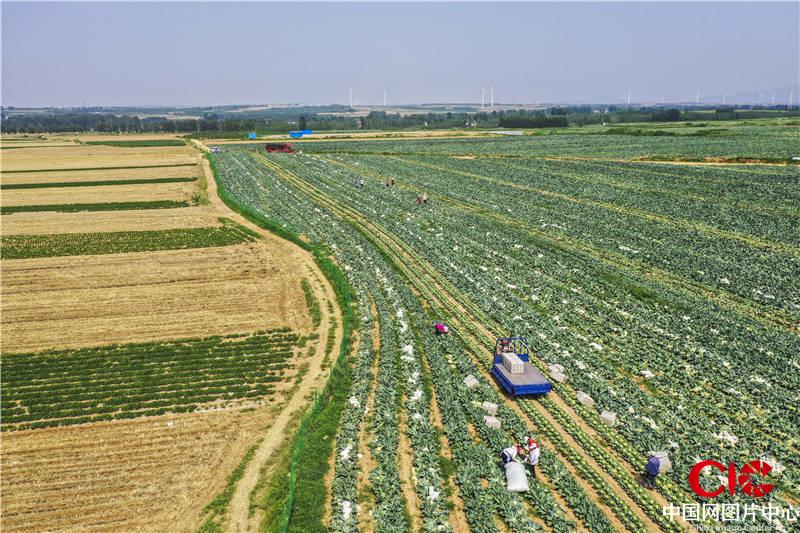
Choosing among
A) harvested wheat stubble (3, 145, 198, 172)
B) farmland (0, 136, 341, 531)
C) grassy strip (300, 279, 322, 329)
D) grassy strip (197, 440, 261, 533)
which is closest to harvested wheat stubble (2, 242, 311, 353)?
farmland (0, 136, 341, 531)

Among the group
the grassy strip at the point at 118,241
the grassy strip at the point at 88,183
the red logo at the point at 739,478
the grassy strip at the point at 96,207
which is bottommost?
the red logo at the point at 739,478

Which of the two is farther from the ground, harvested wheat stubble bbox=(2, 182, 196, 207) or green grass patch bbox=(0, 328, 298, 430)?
harvested wheat stubble bbox=(2, 182, 196, 207)

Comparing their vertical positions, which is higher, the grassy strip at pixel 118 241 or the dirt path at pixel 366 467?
the grassy strip at pixel 118 241

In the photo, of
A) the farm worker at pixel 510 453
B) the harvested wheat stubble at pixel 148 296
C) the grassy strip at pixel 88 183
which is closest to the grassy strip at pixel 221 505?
the farm worker at pixel 510 453

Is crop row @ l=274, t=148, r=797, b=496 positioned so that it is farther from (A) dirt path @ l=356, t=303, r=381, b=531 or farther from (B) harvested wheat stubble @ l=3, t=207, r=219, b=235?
(B) harvested wheat stubble @ l=3, t=207, r=219, b=235

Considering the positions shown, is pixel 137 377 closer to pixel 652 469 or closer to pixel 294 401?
pixel 294 401

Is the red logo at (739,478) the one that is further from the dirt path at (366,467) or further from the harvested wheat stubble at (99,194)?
the harvested wheat stubble at (99,194)

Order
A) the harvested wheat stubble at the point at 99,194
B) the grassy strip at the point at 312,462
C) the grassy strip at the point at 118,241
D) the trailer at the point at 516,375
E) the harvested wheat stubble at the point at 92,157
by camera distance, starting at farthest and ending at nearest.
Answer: the harvested wheat stubble at the point at 92,157 < the harvested wheat stubble at the point at 99,194 < the grassy strip at the point at 118,241 < the trailer at the point at 516,375 < the grassy strip at the point at 312,462
